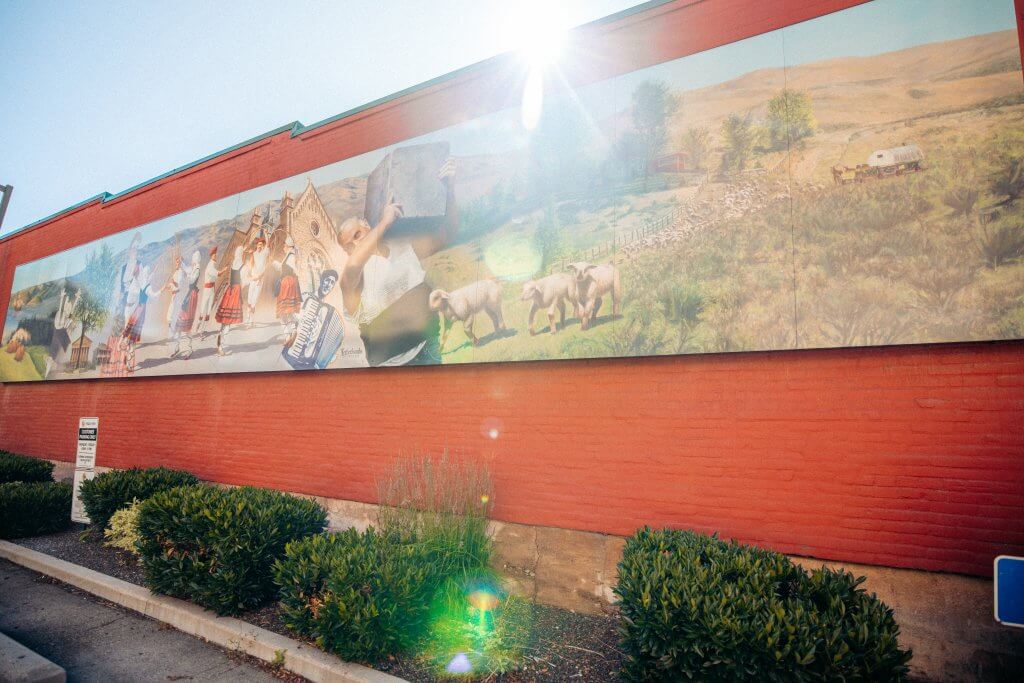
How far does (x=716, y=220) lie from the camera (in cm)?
595

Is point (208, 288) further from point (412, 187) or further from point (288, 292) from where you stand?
point (412, 187)

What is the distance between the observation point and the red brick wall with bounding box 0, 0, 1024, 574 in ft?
15.8

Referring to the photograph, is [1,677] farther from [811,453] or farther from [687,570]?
[811,453]

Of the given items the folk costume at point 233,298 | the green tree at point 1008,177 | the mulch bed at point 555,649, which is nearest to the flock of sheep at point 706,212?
the green tree at point 1008,177

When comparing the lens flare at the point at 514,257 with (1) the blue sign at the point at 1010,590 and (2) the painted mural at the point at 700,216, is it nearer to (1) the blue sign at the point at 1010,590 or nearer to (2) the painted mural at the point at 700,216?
(2) the painted mural at the point at 700,216

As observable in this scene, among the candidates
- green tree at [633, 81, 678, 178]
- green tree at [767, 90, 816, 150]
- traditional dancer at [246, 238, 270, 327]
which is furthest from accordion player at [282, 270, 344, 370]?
green tree at [767, 90, 816, 150]

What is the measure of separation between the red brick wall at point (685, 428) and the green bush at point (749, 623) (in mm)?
1125

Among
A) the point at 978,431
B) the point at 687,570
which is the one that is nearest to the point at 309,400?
the point at 687,570

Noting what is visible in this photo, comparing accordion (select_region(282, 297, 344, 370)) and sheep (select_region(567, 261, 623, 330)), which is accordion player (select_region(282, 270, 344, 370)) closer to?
accordion (select_region(282, 297, 344, 370))

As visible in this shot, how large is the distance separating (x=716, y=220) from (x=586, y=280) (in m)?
1.54

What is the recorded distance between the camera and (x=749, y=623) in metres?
3.56

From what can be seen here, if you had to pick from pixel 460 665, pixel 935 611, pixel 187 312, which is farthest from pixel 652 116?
pixel 187 312

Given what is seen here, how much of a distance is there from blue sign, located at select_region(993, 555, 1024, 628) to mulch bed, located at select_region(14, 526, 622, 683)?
9.35 ft

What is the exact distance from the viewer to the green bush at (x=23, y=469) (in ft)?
37.6
